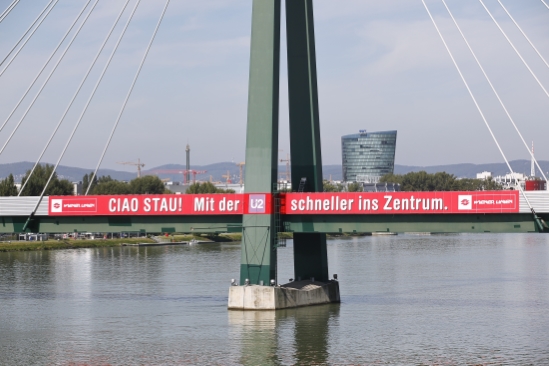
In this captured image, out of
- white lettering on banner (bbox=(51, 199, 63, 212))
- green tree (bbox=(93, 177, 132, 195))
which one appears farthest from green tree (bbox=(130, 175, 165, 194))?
white lettering on banner (bbox=(51, 199, 63, 212))

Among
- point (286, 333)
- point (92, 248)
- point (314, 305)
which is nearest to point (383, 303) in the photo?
point (314, 305)

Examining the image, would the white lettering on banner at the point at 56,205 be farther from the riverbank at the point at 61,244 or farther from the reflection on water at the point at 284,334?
the riverbank at the point at 61,244

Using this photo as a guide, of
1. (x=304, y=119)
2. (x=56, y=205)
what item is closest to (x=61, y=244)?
(x=56, y=205)

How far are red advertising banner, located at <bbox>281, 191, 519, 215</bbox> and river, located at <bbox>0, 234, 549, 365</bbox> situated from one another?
493 cm

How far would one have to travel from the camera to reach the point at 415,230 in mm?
41125

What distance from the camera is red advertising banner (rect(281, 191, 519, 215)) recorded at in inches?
1545

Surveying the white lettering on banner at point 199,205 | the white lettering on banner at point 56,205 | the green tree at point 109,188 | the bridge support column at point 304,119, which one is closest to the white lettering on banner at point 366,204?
the white lettering on banner at point 199,205

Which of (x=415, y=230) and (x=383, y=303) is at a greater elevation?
(x=415, y=230)

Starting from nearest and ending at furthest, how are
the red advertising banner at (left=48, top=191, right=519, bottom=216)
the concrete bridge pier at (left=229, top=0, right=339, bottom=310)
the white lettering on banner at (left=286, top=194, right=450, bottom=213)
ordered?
the red advertising banner at (left=48, top=191, right=519, bottom=216), the white lettering on banner at (left=286, top=194, right=450, bottom=213), the concrete bridge pier at (left=229, top=0, right=339, bottom=310)

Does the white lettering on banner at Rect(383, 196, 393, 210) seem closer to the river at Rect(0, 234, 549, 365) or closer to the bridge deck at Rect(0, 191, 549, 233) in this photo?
the bridge deck at Rect(0, 191, 549, 233)

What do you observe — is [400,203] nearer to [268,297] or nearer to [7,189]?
[268,297]

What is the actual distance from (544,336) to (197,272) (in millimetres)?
36760

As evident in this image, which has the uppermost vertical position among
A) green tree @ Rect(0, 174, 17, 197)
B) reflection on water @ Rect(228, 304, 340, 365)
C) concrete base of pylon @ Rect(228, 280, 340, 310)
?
green tree @ Rect(0, 174, 17, 197)

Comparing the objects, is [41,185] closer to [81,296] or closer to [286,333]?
[81,296]
